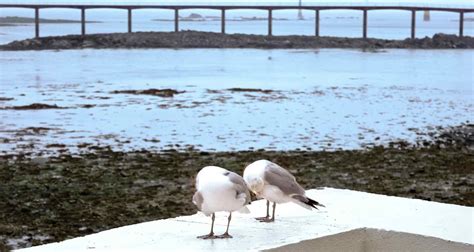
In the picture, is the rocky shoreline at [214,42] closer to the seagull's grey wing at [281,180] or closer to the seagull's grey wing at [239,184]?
the seagull's grey wing at [281,180]

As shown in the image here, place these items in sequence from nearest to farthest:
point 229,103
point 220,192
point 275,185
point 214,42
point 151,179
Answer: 1. point 220,192
2. point 275,185
3. point 151,179
4. point 229,103
5. point 214,42

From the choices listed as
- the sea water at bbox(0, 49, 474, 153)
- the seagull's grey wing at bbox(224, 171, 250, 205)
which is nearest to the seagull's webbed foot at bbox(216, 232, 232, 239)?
the seagull's grey wing at bbox(224, 171, 250, 205)

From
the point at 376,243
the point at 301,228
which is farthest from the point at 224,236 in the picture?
the point at 376,243

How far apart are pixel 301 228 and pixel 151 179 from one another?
261 inches

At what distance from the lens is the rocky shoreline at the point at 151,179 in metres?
8.23

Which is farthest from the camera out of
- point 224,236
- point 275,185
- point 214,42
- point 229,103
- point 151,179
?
point 214,42

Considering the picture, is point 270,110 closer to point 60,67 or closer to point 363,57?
point 60,67

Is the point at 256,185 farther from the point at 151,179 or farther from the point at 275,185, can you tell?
the point at 151,179

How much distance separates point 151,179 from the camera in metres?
10.5

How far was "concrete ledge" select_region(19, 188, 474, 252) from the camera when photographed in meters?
3.69

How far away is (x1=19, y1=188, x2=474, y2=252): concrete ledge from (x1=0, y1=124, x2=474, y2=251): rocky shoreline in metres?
3.34

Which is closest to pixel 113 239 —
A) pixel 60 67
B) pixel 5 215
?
pixel 5 215

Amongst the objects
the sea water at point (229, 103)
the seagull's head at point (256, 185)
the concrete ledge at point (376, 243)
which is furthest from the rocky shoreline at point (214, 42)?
the concrete ledge at point (376, 243)

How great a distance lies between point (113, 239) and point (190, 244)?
0.33 metres
